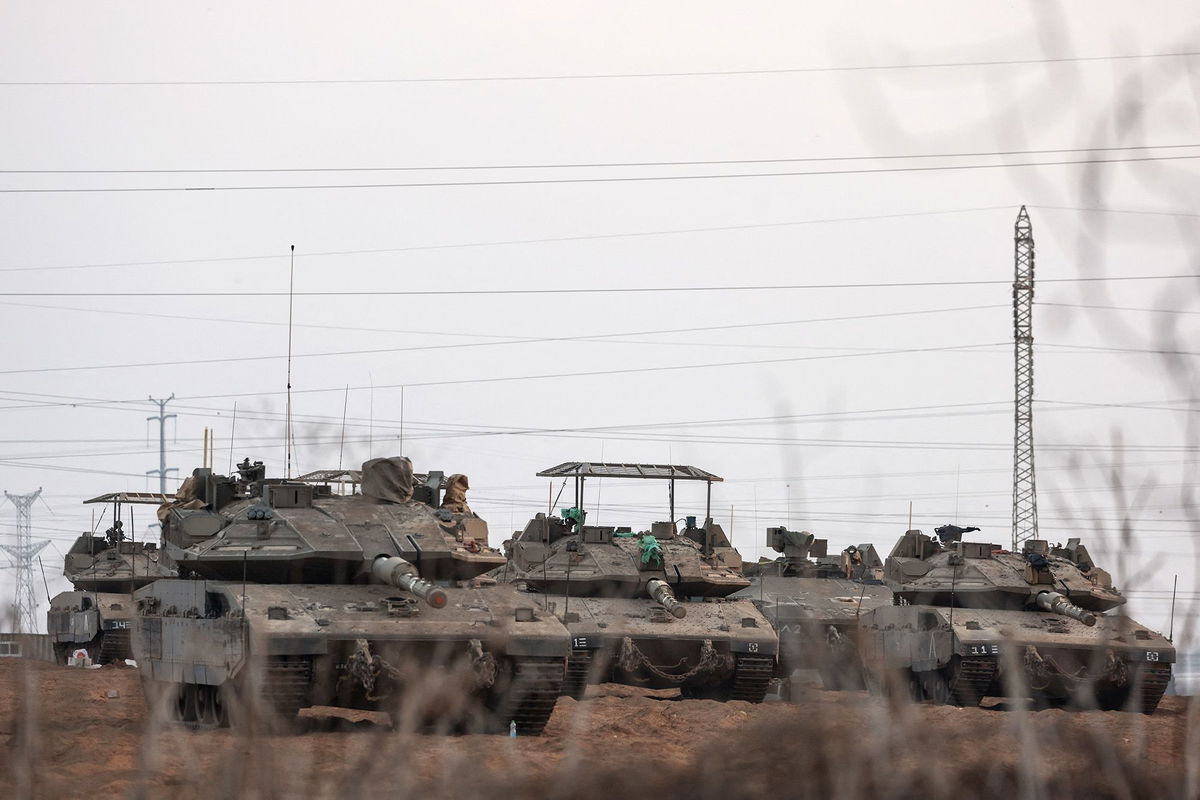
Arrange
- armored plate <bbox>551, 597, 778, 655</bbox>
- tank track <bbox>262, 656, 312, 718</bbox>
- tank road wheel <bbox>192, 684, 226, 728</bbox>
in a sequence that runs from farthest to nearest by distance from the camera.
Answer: armored plate <bbox>551, 597, 778, 655</bbox>, tank road wheel <bbox>192, 684, 226, 728</bbox>, tank track <bbox>262, 656, 312, 718</bbox>

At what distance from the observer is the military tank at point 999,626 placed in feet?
76.6

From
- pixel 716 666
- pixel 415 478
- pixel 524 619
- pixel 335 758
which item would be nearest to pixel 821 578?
pixel 716 666

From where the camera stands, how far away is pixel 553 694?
17.2m

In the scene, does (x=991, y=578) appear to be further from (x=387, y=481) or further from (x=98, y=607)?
(x=98, y=607)

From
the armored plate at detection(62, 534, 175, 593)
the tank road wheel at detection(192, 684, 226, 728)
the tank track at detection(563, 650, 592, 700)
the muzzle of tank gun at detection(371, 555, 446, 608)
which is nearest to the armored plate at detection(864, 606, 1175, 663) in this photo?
the tank track at detection(563, 650, 592, 700)

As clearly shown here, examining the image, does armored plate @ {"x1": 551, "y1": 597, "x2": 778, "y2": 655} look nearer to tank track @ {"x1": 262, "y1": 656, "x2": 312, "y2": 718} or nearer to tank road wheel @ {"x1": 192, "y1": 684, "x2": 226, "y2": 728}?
tank road wheel @ {"x1": 192, "y1": 684, "x2": 226, "y2": 728}

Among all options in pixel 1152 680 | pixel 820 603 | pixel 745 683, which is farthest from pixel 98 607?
pixel 1152 680

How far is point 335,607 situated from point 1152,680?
41.5 ft

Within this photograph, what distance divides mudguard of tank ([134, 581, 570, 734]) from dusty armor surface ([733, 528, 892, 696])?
854cm

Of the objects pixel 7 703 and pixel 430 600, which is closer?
pixel 430 600

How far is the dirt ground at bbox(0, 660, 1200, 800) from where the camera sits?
195 inches

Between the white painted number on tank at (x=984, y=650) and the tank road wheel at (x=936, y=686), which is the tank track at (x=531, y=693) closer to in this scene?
the white painted number on tank at (x=984, y=650)

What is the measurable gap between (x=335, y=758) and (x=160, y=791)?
2845 millimetres

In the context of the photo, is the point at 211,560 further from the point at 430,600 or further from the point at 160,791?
the point at 160,791
